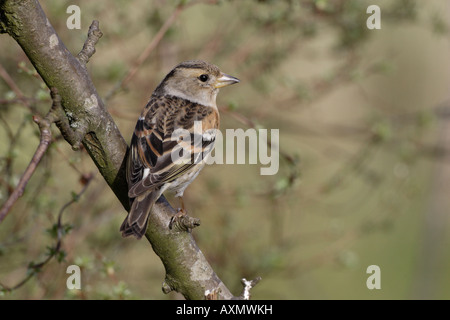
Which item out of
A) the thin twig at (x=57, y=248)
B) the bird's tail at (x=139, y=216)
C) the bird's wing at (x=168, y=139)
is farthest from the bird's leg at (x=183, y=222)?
the thin twig at (x=57, y=248)

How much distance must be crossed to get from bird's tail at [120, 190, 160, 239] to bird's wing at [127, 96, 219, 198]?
3.7 inches

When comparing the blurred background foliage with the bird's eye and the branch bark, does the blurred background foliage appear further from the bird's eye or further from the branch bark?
the branch bark

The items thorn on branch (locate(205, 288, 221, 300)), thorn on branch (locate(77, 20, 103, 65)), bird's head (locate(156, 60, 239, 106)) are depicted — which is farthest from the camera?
bird's head (locate(156, 60, 239, 106))

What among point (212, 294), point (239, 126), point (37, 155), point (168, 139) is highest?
point (239, 126)

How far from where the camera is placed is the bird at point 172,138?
2979 millimetres

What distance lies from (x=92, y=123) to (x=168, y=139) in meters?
1.30

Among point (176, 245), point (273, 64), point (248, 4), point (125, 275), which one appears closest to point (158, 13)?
point (248, 4)

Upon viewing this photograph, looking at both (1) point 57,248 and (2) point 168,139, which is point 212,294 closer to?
(1) point 57,248

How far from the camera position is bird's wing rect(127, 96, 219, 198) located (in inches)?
136

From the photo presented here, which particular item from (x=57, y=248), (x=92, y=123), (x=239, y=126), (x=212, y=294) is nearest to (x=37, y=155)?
(x=92, y=123)

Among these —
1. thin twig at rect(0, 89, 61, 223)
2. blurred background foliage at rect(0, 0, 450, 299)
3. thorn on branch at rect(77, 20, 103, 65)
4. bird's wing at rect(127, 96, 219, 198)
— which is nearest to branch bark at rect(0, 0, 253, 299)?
thorn on branch at rect(77, 20, 103, 65)

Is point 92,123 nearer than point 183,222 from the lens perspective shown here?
Yes

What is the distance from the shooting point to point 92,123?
2.62m
